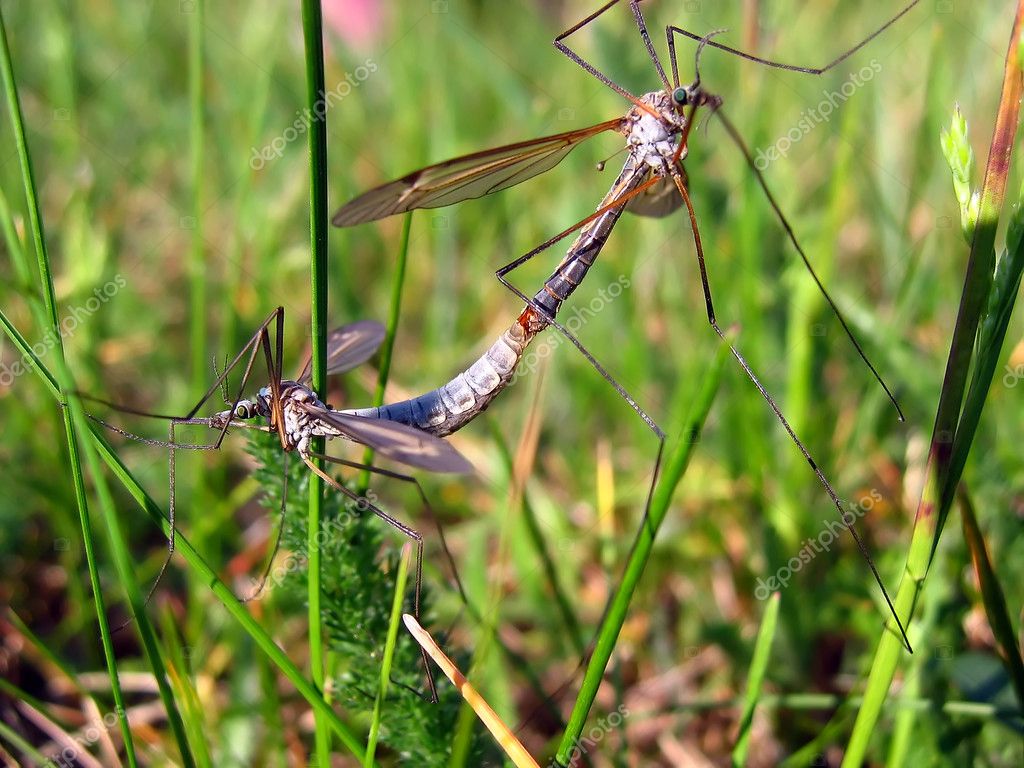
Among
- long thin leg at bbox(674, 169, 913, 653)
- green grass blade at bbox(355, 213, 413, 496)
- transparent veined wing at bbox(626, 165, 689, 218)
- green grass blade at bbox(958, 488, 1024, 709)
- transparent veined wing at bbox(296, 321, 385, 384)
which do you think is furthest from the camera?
transparent veined wing at bbox(626, 165, 689, 218)

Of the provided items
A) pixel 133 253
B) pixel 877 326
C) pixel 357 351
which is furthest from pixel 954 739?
pixel 133 253

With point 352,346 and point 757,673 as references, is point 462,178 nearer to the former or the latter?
point 352,346

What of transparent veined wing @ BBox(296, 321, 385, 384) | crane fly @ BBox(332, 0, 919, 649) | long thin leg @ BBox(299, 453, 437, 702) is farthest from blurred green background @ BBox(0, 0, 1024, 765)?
transparent veined wing @ BBox(296, 321, 385, 384)

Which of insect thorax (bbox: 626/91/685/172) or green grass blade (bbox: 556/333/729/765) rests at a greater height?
insect thorax (bbox: 626/91/685/172)

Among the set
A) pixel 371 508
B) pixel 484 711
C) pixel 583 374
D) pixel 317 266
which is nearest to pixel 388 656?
pixel 484 711

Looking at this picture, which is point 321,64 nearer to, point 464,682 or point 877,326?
point 464,682

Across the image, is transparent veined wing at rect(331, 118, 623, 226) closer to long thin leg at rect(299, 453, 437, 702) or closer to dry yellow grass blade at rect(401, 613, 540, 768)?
long thin leg at rect(299, 453, 437, 702)

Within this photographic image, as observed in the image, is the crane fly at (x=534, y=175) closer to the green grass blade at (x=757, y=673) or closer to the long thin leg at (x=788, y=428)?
the long thin leg at (x=788, y=428)
